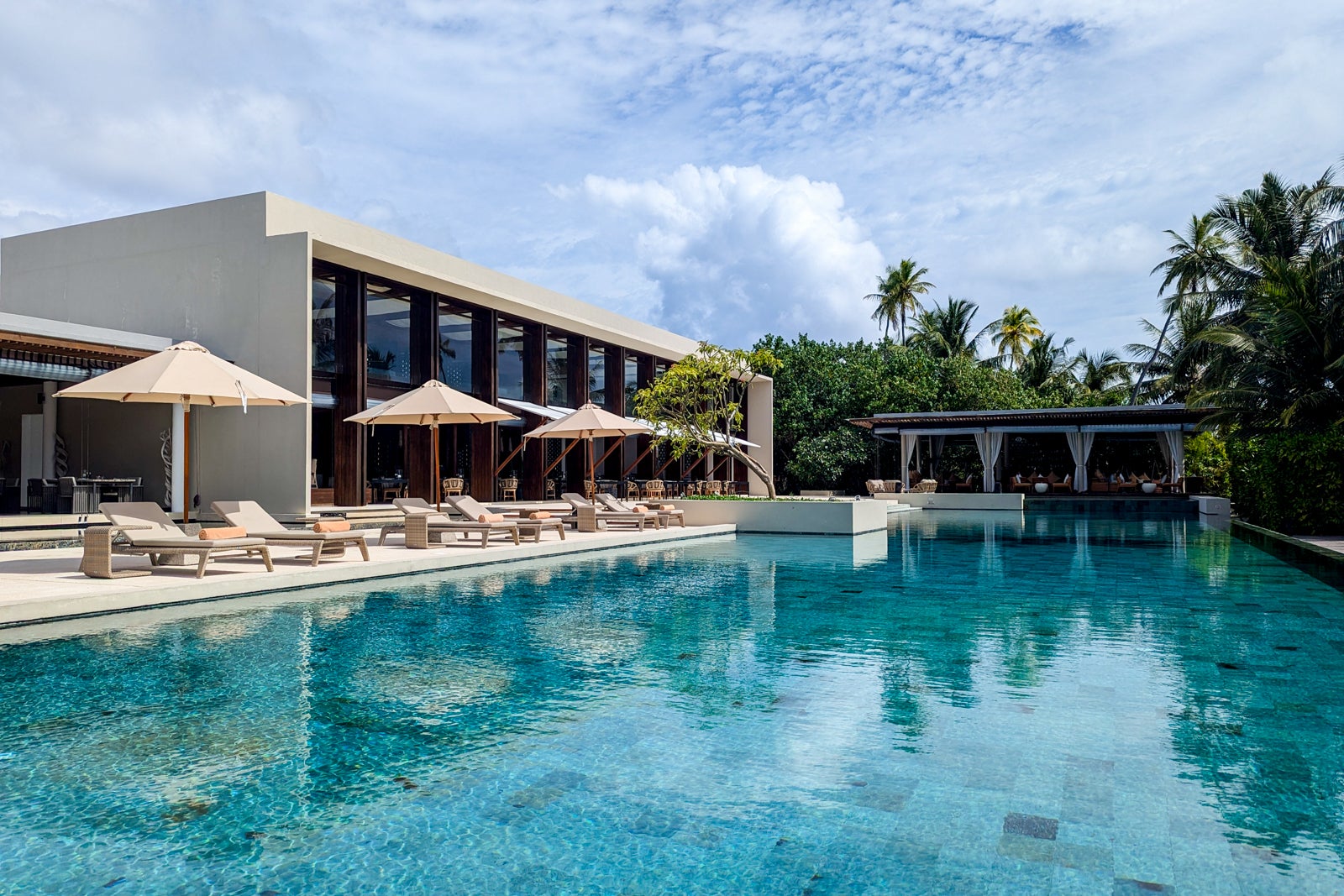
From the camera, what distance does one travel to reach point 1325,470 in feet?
49.1

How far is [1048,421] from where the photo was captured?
98.7 ft

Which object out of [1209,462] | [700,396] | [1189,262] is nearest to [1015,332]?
[1189,262]

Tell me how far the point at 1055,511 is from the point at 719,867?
84.8ft

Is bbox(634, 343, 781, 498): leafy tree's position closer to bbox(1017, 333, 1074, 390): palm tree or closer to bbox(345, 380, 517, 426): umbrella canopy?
bbox(345, 380, 517, 426): umbrella canopy

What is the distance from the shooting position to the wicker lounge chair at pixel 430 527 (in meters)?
12.1

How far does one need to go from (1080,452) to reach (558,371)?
18750 mm

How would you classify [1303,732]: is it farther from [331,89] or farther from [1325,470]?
[331,89]

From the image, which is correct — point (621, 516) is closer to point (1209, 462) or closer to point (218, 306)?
point (218, 306)

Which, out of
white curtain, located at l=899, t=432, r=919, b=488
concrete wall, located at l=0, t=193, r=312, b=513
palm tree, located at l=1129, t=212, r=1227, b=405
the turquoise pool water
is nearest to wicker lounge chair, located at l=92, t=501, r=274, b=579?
the turquoise pool water

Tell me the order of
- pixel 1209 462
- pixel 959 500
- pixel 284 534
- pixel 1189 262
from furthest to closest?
pixel 1189 262 → pixel 959 500 → pixel 1209 462 → pixel 284 534

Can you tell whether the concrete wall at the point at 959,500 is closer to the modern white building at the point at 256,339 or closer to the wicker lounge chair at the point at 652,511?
the wicker lounge chair at the point at 652,511

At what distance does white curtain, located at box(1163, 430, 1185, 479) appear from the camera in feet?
99.0

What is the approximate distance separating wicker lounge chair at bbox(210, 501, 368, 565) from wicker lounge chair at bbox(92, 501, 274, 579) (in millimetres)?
423

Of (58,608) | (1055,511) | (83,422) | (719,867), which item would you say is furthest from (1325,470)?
(83,422)
